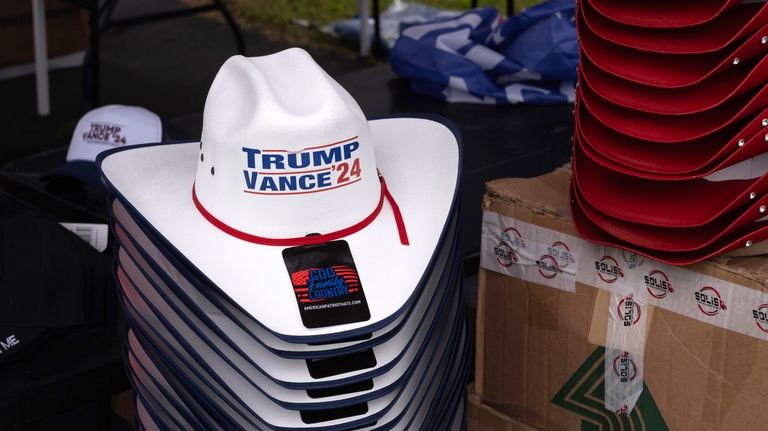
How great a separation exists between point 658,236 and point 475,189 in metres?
0.99

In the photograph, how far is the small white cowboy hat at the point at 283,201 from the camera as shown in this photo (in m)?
1.35

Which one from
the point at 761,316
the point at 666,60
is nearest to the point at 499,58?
the point at 666,60

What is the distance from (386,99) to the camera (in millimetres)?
3143

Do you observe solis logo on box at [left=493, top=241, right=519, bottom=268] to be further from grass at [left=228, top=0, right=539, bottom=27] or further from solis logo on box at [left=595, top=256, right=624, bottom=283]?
grass at [left=228, top=0, right=539, bottom=27]

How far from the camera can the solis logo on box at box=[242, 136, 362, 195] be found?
53.6 inches

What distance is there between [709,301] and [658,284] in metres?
0.08

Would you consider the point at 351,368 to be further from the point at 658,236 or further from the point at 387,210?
the point at 658,236

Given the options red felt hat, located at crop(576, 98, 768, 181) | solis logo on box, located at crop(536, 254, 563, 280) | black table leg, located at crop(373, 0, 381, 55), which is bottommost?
black table leg, located at crop(373, 0, 381, 55)

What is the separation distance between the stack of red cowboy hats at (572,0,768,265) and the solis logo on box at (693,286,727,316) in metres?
0.05

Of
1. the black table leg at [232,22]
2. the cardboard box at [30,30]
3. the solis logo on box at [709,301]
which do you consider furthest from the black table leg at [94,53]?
the solis logo on box at [709,301]

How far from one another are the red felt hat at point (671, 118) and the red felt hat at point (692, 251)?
0.42 feet

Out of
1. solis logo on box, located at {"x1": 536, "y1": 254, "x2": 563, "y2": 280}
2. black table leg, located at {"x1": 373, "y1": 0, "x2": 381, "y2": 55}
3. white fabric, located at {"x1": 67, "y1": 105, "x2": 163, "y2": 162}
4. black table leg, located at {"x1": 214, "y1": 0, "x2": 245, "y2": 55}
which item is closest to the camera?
solis logo on box, located at {"x1": 536, "y1": 254, "x2": 563, "y2": 280}

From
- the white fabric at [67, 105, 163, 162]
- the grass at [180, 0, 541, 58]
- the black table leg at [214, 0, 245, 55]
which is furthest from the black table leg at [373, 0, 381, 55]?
the white fabric at [67, 105, 163, 162]

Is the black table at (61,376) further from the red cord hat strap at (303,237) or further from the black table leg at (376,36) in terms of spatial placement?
the black table leg at (376,36)
